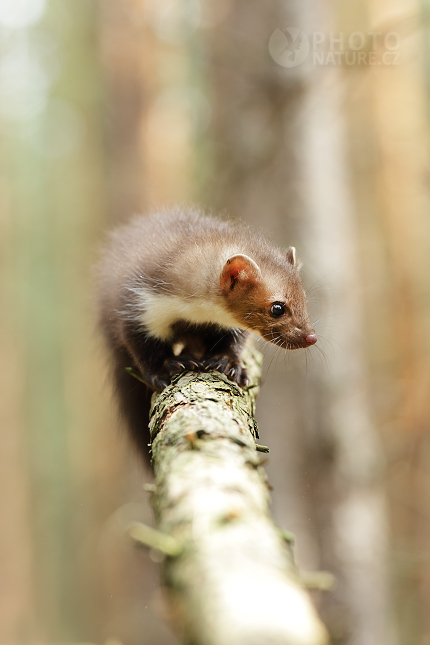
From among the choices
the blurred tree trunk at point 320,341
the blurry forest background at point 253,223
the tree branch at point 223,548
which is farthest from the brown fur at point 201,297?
the blurred tree trunk at point 320,341

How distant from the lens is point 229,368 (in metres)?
3.26

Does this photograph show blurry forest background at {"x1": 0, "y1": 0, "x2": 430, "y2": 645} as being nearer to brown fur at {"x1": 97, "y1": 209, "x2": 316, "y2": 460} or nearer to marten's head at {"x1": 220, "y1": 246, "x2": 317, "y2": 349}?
brown fur at {"x1": 97, "y1": 209, "x2": 316, "y2": 460}

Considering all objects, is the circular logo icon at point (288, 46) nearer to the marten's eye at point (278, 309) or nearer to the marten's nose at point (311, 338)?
the marten's eye at point (278, 309)

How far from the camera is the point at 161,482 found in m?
1.61

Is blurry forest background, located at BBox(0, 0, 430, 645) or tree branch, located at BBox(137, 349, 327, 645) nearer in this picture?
tree branch, located at BBox(137, 349, 327, 645)

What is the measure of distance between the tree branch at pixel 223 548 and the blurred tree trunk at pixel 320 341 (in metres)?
3.50

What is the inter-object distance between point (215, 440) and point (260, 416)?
382 centimetres

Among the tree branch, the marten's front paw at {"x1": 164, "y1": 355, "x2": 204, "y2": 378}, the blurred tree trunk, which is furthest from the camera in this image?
the blurred tree trunk

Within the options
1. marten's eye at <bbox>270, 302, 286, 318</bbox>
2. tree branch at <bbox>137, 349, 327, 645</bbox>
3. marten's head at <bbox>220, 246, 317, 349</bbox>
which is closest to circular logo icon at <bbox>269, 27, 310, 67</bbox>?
marten's head at <bbox>220, 246, 317, 349</bbox>

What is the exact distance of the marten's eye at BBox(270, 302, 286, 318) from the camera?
346cm

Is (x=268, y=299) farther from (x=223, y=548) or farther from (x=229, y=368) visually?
(x=223, y=548)

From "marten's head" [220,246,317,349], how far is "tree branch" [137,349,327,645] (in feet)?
5.10

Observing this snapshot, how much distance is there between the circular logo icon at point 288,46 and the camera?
17.6 ft

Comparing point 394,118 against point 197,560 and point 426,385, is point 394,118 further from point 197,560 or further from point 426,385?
point 197,560
